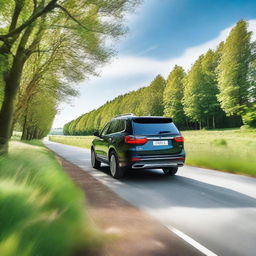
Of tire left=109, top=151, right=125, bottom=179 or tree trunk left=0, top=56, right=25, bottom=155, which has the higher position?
tree trunk left=0, top=56, right=25, bottom=155

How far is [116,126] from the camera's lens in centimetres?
1090

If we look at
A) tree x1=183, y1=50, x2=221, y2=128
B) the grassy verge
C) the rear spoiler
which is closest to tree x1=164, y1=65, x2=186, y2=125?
tree x1=183, y1=50, x2=221, y2=128

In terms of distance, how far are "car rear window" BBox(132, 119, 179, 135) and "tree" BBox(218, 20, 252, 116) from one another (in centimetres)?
4601

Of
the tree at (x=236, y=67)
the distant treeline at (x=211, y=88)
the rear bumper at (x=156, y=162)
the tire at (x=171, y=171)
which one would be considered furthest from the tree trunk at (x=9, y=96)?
the tree at (x=236, y=67)

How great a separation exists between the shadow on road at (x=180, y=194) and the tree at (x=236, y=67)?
4677cm

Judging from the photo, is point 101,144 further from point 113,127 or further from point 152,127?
point 152,127

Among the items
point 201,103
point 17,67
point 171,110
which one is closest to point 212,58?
point 201,103

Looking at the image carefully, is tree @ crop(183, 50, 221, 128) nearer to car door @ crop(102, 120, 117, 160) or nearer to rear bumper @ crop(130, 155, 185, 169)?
car door @ crop(102, 120, 117, 160)

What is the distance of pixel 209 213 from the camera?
5629 mm

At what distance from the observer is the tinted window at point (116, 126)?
10273 millimetres

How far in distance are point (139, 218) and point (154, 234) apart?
87cm

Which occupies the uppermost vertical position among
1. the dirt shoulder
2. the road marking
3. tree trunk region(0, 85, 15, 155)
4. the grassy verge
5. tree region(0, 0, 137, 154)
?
tree region(0, 0, 137, 154)

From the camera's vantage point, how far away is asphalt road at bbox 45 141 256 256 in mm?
4223

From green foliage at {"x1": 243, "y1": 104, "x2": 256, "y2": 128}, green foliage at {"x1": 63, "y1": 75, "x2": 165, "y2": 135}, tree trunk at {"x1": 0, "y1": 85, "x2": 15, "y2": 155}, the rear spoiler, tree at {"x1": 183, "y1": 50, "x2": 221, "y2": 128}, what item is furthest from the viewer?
green foliage at {"x1": 63, "y1": 75, "x2": 165, "y2": 135}
